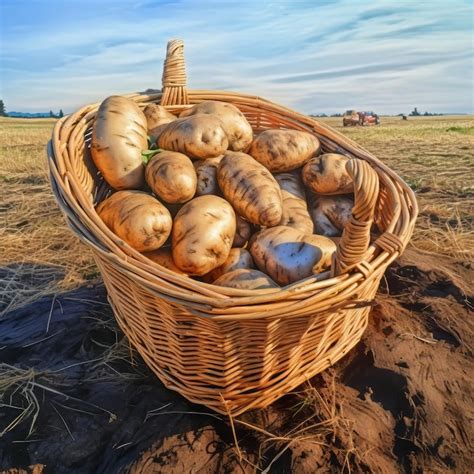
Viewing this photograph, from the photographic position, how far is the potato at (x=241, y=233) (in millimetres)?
2359

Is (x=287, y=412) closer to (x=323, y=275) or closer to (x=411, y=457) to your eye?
(x=411, y=457)

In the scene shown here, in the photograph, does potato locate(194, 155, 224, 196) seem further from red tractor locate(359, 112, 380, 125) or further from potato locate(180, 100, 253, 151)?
red tractor locate(359, 112, 380, 125)

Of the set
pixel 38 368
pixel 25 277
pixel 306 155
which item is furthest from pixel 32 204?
pixel 306 155

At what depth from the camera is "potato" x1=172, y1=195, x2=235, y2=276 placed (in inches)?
78.7

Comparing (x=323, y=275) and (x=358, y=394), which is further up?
(x=323, y=275)

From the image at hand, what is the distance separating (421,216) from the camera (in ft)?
15.7

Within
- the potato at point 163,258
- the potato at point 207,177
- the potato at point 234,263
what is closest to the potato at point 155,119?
the potato at point 207,177

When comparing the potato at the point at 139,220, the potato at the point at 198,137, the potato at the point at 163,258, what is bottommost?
the potato at the point at 163,258

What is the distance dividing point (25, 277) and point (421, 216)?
12.0 feet

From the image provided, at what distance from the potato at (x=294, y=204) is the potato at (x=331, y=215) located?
9 cm

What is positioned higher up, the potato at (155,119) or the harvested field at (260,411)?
the potato at (155,119)

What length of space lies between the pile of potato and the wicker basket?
21cm

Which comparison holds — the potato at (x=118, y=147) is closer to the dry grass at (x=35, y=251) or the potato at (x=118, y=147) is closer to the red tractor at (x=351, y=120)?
the dry grass at (x=35, y=251)

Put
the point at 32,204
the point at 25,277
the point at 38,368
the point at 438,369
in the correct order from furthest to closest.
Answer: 1. the point at 32,204
2. the point at 25,277
3. the point at 38,368
4. the point at 438,369
